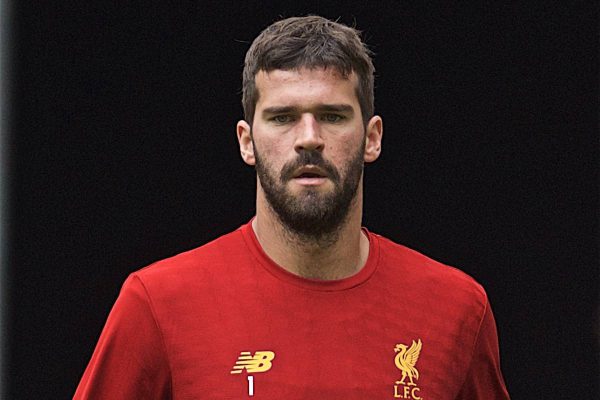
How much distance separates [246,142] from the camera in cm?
379

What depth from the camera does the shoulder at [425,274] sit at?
12.8 ft

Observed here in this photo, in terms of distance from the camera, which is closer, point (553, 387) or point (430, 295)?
point (430, 295)

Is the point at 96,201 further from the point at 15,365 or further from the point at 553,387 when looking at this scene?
the point at 553,387

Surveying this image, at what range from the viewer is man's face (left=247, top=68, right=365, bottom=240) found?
3602 millimetres

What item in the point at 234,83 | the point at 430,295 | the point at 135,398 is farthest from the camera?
the point at 234,83

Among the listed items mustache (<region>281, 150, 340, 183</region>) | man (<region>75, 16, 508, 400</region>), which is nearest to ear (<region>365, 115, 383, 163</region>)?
man (<region>75, 16, 508, 400</region>)

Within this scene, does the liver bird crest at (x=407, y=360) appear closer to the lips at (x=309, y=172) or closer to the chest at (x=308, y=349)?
the chest at (x=308, y=349)

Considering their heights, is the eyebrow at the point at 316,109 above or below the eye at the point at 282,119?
above

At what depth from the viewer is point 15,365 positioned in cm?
484

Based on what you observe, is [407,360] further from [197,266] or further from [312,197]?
[197,266]

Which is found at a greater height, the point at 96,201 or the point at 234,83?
the point at 234,83

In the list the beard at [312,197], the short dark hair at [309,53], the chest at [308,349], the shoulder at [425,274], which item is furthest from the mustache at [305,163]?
the shoulder at [425,274]

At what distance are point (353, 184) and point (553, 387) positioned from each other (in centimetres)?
190

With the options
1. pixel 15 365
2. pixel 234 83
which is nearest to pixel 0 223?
pixel 15 365
